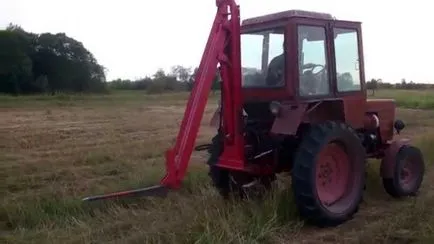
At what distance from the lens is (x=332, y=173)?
21.5ft

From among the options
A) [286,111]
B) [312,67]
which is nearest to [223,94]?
[286,111]

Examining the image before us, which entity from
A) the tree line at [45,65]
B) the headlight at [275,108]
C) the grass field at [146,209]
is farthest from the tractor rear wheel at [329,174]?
the tree line at [45,65]

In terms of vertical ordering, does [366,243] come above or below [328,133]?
below

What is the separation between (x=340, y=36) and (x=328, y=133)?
1.45 metres

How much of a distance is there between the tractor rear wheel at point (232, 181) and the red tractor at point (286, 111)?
13mm

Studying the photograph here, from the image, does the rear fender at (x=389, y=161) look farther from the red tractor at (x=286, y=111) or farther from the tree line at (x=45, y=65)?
the tree line at (x=45, y=65)

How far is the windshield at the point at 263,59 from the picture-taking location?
21.6ft

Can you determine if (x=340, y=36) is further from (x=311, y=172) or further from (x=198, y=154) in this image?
(x=198, y=154)

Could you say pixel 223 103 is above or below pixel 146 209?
above

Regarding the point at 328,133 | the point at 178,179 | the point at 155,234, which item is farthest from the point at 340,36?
the point at 155,234

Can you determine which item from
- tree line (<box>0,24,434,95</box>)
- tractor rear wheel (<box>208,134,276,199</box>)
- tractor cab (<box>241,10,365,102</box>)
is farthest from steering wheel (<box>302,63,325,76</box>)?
tree line (<box>0,24,434,95</box>)

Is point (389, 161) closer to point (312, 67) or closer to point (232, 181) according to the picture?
point (312, 67)

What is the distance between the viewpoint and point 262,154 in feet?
21.5

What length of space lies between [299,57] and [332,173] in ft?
4.55
